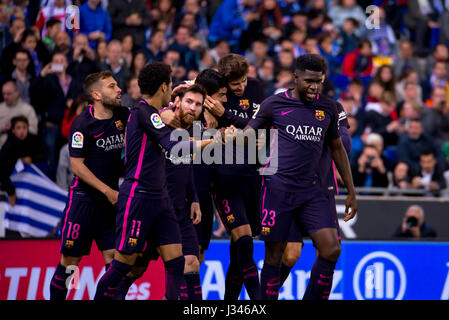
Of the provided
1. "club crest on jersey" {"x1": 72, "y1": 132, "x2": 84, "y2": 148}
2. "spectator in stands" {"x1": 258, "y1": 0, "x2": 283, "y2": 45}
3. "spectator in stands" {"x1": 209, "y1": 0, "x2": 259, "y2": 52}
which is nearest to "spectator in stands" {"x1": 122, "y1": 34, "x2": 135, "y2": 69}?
"spectator in stands" {"x1": 209, "y1": 0, "x2": 259, "y2": 52}

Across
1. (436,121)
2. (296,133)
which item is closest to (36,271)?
(296,133)

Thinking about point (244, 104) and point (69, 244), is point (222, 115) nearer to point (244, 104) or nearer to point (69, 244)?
point (244, 104)

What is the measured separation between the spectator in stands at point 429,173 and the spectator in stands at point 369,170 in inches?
27.7

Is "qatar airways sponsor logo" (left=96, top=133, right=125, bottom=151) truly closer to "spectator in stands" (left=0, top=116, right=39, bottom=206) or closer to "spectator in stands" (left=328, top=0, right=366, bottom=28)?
"spectator in stands" (left=0, top=116, right=39, bottom=206)

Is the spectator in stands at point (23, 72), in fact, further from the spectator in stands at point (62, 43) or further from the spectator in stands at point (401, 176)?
the spectator in stands at point (401, 176)

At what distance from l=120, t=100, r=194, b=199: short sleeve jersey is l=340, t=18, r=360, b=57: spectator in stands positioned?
9497 mm

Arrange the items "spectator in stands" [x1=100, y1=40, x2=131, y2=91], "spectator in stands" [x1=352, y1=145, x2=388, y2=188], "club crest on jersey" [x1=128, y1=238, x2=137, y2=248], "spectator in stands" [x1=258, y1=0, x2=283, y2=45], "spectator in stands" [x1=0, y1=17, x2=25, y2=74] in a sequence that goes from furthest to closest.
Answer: "spectator in stands" [x1=258, y1=0, x2=283, y2=45] → "spectator in stands" [x1=352, y1=145, x2=388, y2=188] → "spectator in stands" [x1=100, y1=40, x2=131, y2=91] → "spectator in stands" [x1=0, y1=17, x2=25, y2=74] → "club crest on jersey" [x1=128, y1=238, x2=137, y2=248]

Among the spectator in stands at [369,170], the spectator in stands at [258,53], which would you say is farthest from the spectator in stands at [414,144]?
the spectator in stands at [258,53]

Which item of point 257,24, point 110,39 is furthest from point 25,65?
point 257,24

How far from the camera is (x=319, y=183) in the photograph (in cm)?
777

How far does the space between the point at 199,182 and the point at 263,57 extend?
252 inches

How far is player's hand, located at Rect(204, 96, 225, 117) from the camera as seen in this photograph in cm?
819

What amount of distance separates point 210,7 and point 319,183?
9.16 m
